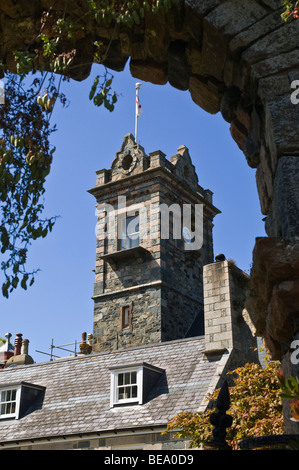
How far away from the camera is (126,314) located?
26578mm

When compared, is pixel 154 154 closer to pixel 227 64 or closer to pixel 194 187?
pixel 194 187

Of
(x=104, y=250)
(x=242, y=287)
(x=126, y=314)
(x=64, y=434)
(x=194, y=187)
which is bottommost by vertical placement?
(x=64, y=434)

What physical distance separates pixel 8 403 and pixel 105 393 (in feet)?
12.0

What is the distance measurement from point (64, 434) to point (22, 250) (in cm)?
1255

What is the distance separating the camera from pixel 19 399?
16.9 m

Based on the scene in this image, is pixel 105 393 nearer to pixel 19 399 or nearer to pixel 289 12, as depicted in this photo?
pixel 19 399

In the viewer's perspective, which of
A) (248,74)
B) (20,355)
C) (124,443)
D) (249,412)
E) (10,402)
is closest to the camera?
(248,74)

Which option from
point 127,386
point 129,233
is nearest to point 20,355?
point 129,233

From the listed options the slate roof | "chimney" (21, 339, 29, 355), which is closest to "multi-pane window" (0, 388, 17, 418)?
the slate roof

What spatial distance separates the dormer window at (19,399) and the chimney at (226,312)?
5.89 m

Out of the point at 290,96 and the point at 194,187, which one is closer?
the point at 290,96

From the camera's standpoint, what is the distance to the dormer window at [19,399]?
17.0 metres

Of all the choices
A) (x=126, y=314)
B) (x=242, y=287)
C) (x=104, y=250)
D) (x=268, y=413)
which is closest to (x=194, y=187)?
(x=104, y=250)

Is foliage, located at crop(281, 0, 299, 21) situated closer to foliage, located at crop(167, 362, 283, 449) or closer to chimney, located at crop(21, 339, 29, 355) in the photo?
foliage, located at crop(167, 362, 283, 449)
